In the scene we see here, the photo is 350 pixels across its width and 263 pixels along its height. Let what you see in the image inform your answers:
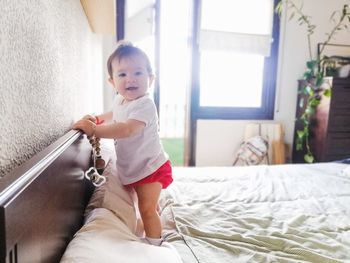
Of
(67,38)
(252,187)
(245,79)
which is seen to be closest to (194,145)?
(245,79)

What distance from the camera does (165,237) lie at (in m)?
0.89

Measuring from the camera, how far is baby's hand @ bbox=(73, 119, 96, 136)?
2.51ft

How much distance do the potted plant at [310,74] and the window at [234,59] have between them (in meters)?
0.28

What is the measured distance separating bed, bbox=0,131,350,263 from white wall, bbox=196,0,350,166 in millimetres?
1368

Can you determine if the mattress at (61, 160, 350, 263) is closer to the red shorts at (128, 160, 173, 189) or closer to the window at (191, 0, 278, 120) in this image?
the red shorts at (128, 160, 173, 189)

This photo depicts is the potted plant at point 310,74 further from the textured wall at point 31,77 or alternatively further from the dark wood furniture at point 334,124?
the textured wall at point 31,77

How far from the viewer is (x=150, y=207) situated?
3.13ft

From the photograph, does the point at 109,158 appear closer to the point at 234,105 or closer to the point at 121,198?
the point at 121,198

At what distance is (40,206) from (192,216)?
2.40ft

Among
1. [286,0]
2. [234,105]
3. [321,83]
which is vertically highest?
[286,0]

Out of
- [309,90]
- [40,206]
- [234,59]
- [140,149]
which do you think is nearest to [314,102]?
[309,90]

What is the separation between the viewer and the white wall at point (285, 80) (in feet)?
9.95

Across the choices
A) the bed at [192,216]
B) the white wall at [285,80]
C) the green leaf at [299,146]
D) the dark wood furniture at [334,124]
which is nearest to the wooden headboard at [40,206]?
the bed at [192,216]

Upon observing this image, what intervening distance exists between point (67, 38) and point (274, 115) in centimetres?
275
